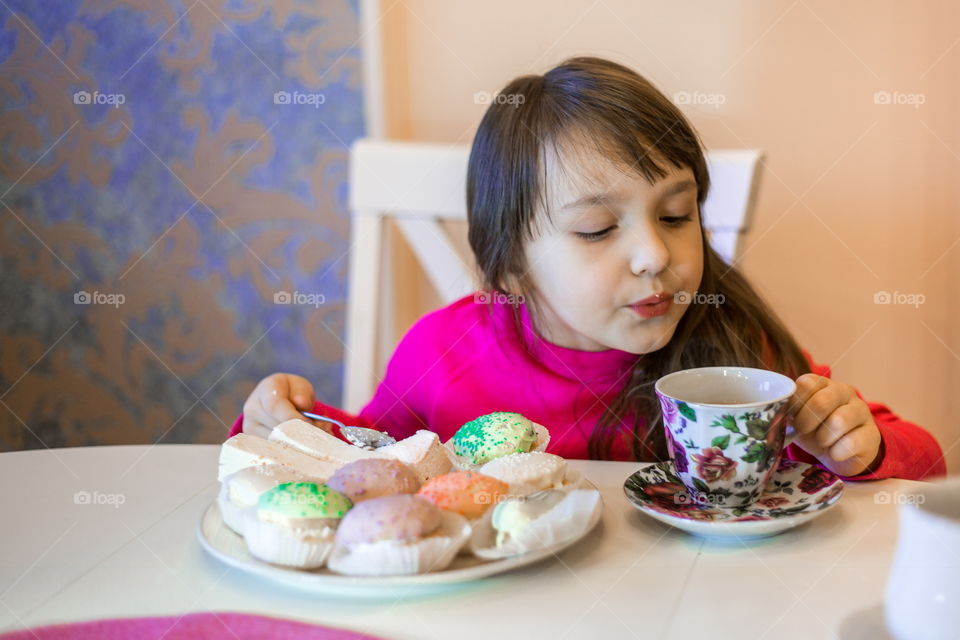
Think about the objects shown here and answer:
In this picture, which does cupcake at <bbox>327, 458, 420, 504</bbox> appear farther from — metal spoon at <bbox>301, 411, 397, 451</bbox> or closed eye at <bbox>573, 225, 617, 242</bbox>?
closed eye at <bbox>573, 225, 617, 242</bbox>

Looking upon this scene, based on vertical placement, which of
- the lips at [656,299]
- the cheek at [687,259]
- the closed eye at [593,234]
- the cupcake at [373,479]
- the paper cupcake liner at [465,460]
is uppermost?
the closed eye at [593,234]

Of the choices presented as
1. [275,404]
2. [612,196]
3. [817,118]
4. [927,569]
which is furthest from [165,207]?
[927,569]

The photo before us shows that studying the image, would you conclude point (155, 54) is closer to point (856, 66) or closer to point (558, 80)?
point (558, 80)

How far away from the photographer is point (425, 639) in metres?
0.51

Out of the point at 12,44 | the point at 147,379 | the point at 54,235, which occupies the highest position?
the point at 12,44

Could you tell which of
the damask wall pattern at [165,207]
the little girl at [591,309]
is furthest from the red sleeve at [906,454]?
the damask wall pattern at [165,207]

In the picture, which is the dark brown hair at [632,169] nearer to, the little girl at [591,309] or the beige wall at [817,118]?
the little girl at [591,309]

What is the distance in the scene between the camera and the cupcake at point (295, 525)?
22.4 inches

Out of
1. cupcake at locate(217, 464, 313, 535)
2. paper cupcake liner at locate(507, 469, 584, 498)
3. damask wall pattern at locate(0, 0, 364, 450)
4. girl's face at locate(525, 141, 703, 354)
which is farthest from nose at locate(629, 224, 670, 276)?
damask wall pattern at locate(0, 0, 364, 450)

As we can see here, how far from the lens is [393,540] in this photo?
549 mm

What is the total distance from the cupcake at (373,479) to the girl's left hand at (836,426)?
322 millimetres

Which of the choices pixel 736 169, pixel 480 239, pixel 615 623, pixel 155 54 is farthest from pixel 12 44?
pixel 615 623

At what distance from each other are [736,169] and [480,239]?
0.34 metres

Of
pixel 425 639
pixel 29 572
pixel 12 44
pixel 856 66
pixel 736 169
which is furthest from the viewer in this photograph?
pixel 12 44
